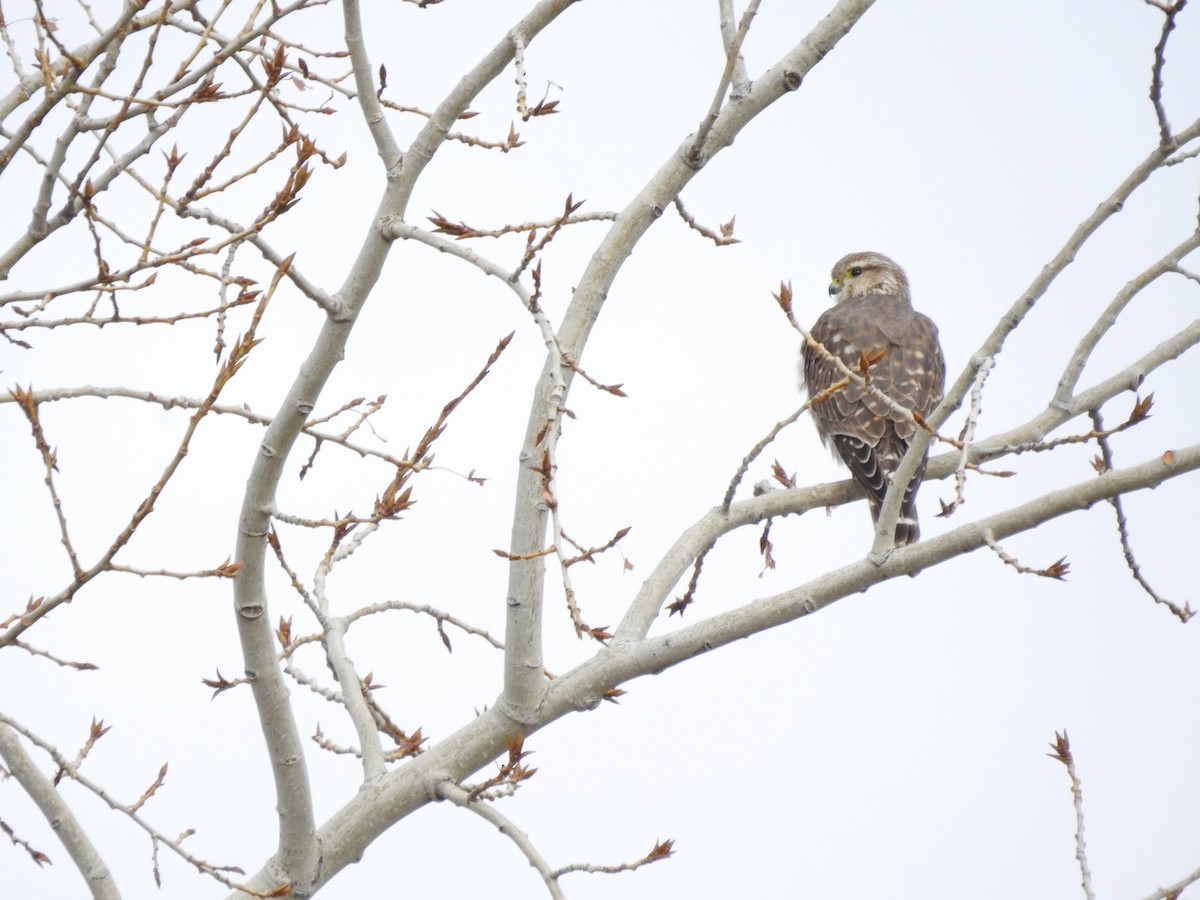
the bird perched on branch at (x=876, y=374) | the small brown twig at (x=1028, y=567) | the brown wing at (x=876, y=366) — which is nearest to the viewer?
the small brown twig at (x=1028, y=567)

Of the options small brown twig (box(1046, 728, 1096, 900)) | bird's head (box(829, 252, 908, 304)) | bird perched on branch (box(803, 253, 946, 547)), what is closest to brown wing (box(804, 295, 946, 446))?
bird perched on branch (box(803, 253, 946, 547))

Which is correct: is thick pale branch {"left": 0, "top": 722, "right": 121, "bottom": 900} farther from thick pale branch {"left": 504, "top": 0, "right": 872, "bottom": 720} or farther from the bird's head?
the bird's head

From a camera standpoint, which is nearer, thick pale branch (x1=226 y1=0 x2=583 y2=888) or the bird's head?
thick pale branch (x1=226 y1=0 x2=583 y2=888)

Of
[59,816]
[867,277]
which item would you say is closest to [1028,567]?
[59,816]

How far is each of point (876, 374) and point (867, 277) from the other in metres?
2.16

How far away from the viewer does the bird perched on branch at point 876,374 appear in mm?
5980

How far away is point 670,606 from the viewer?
4.09 m

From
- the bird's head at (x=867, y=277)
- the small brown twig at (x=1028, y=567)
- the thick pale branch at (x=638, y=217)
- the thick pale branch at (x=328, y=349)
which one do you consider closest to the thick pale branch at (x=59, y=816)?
the thick pale branch at (x=328, y=349)

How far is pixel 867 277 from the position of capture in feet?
28.6

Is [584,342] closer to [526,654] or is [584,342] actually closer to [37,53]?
[526,654]

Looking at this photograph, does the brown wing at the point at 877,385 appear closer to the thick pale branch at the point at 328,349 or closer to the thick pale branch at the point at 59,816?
the thick pale branch at the point at 328,349

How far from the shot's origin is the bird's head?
8.67m

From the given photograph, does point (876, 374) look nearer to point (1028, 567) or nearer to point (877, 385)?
point (877, 385)

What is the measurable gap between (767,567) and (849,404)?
1.97 m
